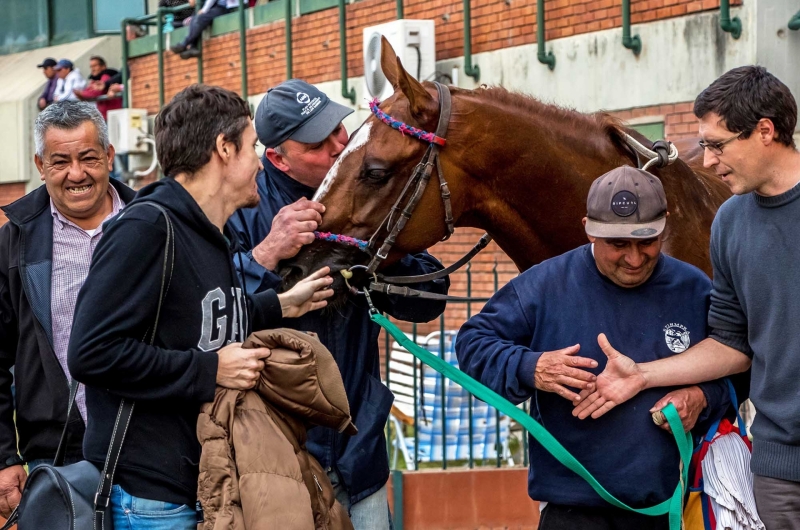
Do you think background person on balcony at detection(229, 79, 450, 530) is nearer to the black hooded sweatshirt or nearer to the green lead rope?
the black hooded sweatshirt

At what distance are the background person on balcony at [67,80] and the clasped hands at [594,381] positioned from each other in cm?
1575

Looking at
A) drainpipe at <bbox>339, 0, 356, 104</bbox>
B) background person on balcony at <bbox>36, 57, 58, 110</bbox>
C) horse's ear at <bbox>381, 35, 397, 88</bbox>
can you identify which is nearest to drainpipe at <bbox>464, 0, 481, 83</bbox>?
drainpipe at <bbox>339, 0, 356, 104</bbox>

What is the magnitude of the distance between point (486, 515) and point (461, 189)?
346 centimetres

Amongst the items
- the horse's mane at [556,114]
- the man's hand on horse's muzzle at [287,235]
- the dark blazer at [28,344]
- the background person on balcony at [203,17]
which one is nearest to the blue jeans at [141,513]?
the dark blazer at [28,344]

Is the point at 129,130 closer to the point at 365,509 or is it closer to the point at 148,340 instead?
the point at 365,509

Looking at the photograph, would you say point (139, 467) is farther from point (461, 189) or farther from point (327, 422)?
point (461, 189)

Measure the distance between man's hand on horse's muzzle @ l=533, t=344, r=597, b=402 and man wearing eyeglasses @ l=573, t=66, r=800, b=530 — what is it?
2.1 inches

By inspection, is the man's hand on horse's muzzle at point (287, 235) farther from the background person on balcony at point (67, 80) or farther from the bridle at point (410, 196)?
the background person on balcony at point (67, 80)

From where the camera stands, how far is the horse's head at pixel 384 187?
424cm

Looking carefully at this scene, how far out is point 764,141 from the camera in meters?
3.29

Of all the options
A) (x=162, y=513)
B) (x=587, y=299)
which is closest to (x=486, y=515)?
(x=587, y=299)

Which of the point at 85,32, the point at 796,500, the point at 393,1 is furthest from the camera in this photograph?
the point at 85,32

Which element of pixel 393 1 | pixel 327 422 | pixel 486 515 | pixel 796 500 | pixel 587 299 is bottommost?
pixel 486 515

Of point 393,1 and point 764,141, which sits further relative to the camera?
point 393,1
